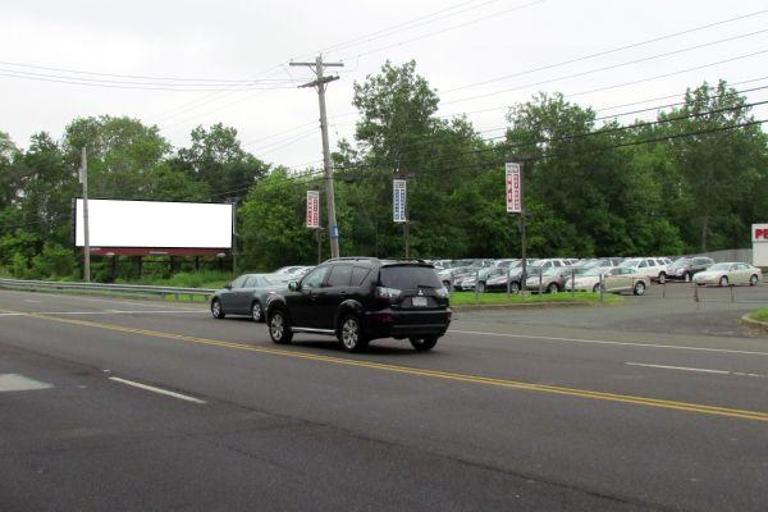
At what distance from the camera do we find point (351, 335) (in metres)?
14.9

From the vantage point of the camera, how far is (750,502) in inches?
209

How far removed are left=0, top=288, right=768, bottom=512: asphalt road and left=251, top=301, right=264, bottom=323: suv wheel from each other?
8.15 m

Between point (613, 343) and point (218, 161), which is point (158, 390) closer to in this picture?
point (613, 343)

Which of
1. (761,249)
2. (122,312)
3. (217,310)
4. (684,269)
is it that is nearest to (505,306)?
(761,249)

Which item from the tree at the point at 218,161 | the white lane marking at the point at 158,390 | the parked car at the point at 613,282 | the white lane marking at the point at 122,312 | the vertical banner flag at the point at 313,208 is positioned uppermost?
the tree at the point at 218,161

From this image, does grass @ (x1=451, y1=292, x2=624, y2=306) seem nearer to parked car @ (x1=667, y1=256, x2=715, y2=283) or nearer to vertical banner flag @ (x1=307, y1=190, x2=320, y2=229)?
vertical banner flag @ (x1=307, y1=190, x2=320, y2=229)

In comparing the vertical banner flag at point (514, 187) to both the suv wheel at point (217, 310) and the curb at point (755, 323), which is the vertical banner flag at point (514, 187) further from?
the curb at point (755, 323)

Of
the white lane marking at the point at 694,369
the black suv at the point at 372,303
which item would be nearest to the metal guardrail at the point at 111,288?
the black suv at the point at 372,303

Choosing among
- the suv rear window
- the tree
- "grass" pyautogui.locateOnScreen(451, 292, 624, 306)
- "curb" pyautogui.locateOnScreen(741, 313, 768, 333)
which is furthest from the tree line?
the suv rear window

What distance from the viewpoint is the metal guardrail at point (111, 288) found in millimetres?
35375

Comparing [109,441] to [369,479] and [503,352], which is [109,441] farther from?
[503,352]

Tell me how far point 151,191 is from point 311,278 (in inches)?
3155

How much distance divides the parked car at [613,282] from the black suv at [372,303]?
24.4m

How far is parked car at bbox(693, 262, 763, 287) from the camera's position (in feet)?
145
